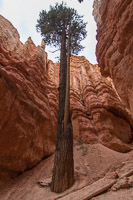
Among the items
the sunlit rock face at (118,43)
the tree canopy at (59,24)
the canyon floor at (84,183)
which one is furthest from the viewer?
the tree canopy at (59,24)

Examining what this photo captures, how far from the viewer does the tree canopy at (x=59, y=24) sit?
8.27 meters

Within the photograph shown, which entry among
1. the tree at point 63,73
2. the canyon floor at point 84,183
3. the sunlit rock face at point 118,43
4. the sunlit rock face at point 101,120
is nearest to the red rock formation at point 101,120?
the sunlit rock face at point 101,120

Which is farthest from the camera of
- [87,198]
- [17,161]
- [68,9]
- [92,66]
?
[92,66]

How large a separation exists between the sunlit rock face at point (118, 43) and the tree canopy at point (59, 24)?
1843 millimetres

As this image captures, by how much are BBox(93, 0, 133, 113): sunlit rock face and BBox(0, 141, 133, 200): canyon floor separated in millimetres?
3750

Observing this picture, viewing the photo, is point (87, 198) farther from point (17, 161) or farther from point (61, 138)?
point (17, 161)

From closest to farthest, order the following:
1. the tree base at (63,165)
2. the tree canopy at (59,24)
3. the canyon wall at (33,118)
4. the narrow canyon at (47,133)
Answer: the tree base at (63,165) → the narrow canyon at (47,133) → the canyon wall at (33,118) → the tree canopy at (59,24)

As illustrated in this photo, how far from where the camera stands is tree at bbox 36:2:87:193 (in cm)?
342

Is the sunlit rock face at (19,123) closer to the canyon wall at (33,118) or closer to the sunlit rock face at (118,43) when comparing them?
the canyon wall at (33,118)

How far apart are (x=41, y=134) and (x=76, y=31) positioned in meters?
8.02

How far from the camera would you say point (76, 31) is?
8.78m

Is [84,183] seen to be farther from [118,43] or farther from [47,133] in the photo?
[118,43]

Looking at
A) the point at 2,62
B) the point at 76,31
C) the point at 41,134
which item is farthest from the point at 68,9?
the point at 41,134

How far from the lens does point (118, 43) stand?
5.70 metres
